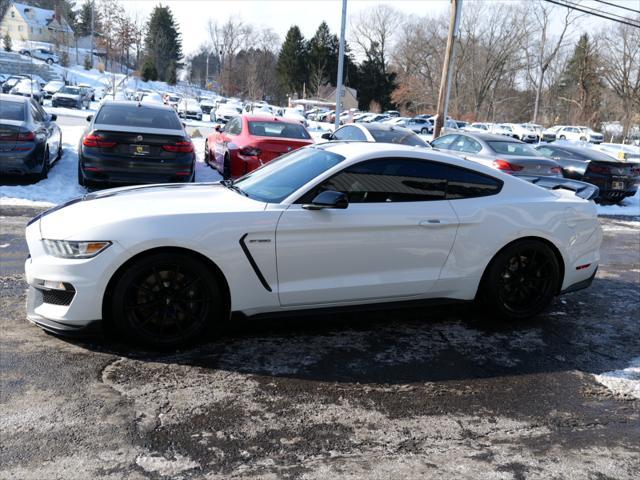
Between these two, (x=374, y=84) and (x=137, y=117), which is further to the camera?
(x=374, y=84)

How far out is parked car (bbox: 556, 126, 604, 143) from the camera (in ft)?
165

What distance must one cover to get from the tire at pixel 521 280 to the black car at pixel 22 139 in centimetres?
831

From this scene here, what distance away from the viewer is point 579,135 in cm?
5169

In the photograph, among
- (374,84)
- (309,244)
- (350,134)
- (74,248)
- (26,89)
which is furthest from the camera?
(374,84)

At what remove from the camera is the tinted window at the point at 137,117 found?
9.81 metres

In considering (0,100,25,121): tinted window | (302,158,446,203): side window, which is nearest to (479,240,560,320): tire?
(302,158,446,203): side window

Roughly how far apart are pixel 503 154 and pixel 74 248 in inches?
406

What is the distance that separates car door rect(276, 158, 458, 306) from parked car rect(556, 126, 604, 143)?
169 feet

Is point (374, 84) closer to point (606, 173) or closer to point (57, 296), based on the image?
point (606, 173)

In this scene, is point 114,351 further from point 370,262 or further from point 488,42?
point 488,42

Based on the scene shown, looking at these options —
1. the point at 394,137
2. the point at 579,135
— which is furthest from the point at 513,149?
the point at 579,135

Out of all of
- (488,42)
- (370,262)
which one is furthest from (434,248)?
(488,42)

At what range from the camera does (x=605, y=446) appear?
10.6ft

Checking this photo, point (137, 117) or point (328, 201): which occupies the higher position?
point (137, 117)
